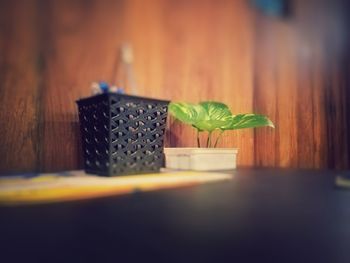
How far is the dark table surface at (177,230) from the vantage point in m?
0.29

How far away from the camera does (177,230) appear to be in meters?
0.34

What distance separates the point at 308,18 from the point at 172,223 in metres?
1.57

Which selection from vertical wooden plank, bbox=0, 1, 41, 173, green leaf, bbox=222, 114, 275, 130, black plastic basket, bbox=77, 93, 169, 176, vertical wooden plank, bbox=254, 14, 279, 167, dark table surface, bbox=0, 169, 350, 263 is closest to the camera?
dark table surface, bbox=0, 169, 350, 263

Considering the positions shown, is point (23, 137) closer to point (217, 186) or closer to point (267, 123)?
point (217, 186)

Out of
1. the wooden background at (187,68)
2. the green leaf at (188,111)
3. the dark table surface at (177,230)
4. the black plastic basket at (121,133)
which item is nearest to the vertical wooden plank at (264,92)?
the wooden background at (187,68)

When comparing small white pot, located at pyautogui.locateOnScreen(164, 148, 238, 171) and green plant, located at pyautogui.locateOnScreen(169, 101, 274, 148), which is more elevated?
green plant, located at pyautogui.locateOnScreen(169, 101, 274, 148)

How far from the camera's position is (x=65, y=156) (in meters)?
1.04

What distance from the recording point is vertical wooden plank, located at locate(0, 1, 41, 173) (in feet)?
3.14

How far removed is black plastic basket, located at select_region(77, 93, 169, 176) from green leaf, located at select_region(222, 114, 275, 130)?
13.4 inches

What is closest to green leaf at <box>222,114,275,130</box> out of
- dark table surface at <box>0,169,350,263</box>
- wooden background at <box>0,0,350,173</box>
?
wooden background at <box>0,0,350,173</box>

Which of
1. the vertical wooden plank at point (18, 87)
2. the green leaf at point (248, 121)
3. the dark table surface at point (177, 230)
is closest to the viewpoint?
the dark table surface at point (177, 230)

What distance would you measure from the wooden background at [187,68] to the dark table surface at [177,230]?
2.28 feet

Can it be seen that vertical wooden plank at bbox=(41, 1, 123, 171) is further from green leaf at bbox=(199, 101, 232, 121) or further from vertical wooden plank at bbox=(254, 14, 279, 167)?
vertical wooden plank at bbox=(254, 14, 279, 167)

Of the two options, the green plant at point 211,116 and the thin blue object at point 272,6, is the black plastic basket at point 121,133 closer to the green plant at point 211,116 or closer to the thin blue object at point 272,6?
the green plant at point 211,116
